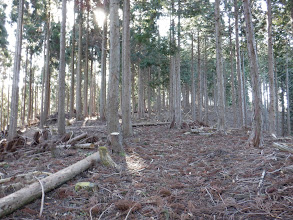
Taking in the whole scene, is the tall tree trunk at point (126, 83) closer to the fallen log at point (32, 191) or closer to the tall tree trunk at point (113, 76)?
the tall tree trunk at point (113, 76)

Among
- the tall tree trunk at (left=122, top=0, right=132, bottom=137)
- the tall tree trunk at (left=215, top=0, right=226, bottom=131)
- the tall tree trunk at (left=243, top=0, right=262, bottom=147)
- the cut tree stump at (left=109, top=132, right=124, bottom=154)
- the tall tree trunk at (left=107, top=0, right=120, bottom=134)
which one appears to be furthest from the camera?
the tall tree trunk at (left=215, top=0, right=226, bottom=131)

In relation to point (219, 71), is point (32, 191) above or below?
below

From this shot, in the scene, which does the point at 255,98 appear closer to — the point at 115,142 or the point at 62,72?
the point at 115,142

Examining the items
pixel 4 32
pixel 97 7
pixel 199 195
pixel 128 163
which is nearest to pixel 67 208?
pixel 199 195

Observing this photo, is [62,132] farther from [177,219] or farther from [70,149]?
[177,219]

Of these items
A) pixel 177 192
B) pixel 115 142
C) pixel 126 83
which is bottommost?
pixel 177 192

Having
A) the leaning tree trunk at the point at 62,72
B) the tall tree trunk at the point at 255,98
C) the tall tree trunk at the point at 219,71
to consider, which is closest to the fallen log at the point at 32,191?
the tall tree trunk at the point at 255,98

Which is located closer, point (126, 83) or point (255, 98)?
point (255, 98)

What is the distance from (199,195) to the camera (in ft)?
13.3

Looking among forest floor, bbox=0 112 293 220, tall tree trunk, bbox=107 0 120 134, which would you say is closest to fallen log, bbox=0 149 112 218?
forest floor, bbox=0 112 293 220

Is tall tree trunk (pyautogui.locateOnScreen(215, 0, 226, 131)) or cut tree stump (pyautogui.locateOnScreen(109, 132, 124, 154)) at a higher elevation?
tall tree trunk (pyautogui.locateOnScreen(215, 0, 226, 131))

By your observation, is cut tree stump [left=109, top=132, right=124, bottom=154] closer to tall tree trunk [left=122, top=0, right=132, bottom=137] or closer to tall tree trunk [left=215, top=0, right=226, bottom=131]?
tall tree trunk [left=122, top=0, right=132, bottom=137]

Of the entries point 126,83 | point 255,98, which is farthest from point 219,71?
point 255,98

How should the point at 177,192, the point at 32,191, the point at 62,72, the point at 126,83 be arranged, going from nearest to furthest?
1. the point at 32,191
2. the point at 177,192
3. the point at 126,83
4. the point at 62,72
